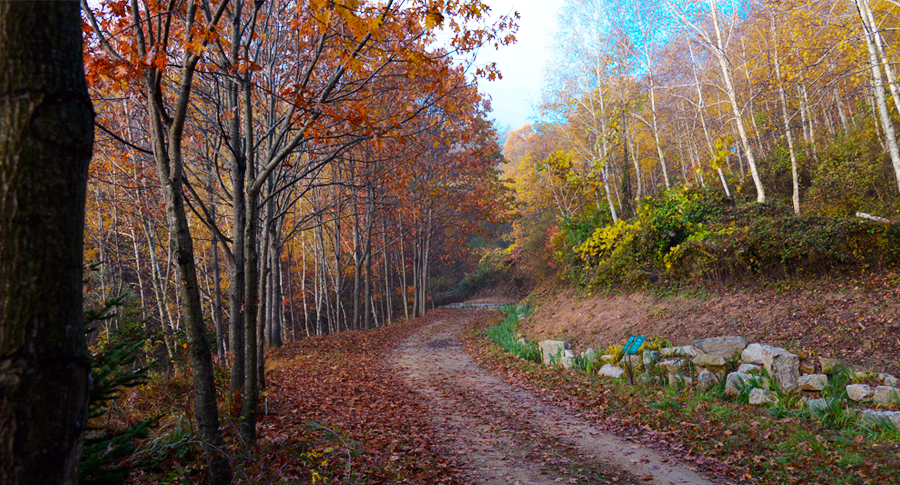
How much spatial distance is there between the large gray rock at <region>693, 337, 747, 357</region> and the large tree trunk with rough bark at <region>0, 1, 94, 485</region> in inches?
302

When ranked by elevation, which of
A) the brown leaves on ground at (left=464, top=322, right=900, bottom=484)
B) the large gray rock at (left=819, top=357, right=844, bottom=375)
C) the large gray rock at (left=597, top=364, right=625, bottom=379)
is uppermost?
the large gray rock at (left=819, top=357, right=844, bottom=375)

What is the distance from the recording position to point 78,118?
1514 mm

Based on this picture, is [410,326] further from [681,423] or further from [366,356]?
[681,423]

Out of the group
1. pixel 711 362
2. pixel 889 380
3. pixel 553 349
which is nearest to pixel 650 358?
pixel 711 362

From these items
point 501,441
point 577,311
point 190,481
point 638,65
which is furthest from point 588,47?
point 190,481

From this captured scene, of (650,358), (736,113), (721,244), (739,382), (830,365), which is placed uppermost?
(736,113)

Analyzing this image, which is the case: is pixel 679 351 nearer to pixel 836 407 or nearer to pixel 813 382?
pixel 813 382

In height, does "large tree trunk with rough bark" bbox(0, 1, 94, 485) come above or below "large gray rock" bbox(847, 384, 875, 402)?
above

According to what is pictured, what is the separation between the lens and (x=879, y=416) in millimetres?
Result: 4449

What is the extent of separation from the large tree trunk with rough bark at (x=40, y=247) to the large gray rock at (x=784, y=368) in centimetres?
715

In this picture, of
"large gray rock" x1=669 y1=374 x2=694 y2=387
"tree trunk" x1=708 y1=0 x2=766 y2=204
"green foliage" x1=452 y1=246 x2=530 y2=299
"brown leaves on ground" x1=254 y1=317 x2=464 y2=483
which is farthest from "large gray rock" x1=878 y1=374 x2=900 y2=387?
"green foliage" x1=452 y1=246 x2=530 y2=299

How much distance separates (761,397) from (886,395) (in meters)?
1.18

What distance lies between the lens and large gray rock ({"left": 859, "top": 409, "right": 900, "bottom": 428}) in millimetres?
4324

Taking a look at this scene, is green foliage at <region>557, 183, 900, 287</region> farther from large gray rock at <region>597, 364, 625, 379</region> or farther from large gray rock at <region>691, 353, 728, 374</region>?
large gray rock at <region>597, 364, 625, 379</region>
